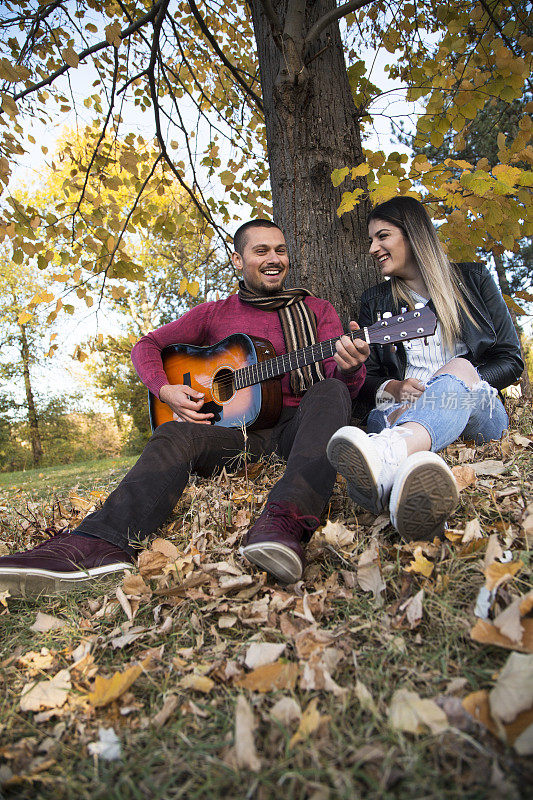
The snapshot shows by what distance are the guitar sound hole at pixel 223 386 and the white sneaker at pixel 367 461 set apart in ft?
4.25

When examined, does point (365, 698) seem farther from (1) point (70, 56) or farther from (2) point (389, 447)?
(1) point (70, 56)

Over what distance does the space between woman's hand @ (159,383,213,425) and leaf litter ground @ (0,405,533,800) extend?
1.02 metres

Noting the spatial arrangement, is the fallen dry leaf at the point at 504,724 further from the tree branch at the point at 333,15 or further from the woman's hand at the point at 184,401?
the tree branch at the point at 333,15

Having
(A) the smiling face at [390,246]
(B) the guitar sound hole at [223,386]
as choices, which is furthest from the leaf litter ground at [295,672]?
(A) the smiling face at [390,246]

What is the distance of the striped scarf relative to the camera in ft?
9.45

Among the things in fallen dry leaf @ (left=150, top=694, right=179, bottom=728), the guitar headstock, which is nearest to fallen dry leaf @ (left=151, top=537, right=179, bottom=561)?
fallen dry leaf @ (left=150, top=694, right=179, bottom=728)

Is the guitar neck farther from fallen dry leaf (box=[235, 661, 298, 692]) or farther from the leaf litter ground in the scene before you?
fallen dry leaf (box=[235, 661, 298, 692])

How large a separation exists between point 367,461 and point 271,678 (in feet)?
2.56

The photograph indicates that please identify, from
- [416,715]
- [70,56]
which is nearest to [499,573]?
[416,715]

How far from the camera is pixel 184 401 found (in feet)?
9.67

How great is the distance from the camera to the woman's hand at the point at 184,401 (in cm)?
294

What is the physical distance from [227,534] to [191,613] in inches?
23.3

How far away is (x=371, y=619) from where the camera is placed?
143 centimetres

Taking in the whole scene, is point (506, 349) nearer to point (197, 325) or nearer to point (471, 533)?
point (471, 533)
